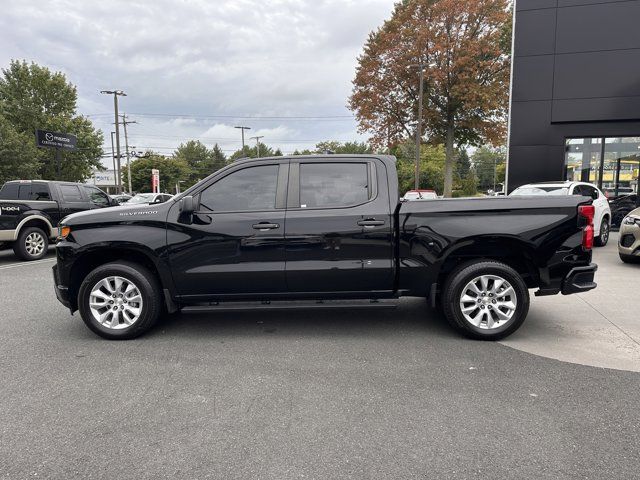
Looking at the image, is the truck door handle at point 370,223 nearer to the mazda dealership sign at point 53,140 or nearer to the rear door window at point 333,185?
the rear door window at point 333,185

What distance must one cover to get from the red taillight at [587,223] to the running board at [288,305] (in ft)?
6.63

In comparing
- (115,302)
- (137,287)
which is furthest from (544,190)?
(115,302)

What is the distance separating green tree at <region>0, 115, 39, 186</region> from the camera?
3127cm

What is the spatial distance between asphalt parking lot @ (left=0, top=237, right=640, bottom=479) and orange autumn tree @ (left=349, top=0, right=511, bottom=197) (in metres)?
23.0

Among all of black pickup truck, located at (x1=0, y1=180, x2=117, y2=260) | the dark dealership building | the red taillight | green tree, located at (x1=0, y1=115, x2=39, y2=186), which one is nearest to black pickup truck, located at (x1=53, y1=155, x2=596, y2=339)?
the red taillight

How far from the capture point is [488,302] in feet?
15.1

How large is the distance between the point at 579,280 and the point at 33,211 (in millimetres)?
10815

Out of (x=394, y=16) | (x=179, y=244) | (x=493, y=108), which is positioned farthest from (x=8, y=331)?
(x=394, y=16)

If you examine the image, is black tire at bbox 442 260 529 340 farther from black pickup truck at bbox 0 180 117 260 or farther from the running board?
black pickup truck at bbox 0 180 117 260

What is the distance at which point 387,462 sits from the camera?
260cm

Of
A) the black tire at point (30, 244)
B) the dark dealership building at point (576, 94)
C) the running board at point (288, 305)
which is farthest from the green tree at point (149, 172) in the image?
the running board at point (288, 305)

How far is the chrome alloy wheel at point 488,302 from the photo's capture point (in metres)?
4.58

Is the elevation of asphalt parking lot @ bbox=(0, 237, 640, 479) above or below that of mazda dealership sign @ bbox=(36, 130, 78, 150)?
below

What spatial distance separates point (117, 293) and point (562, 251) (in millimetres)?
4640
